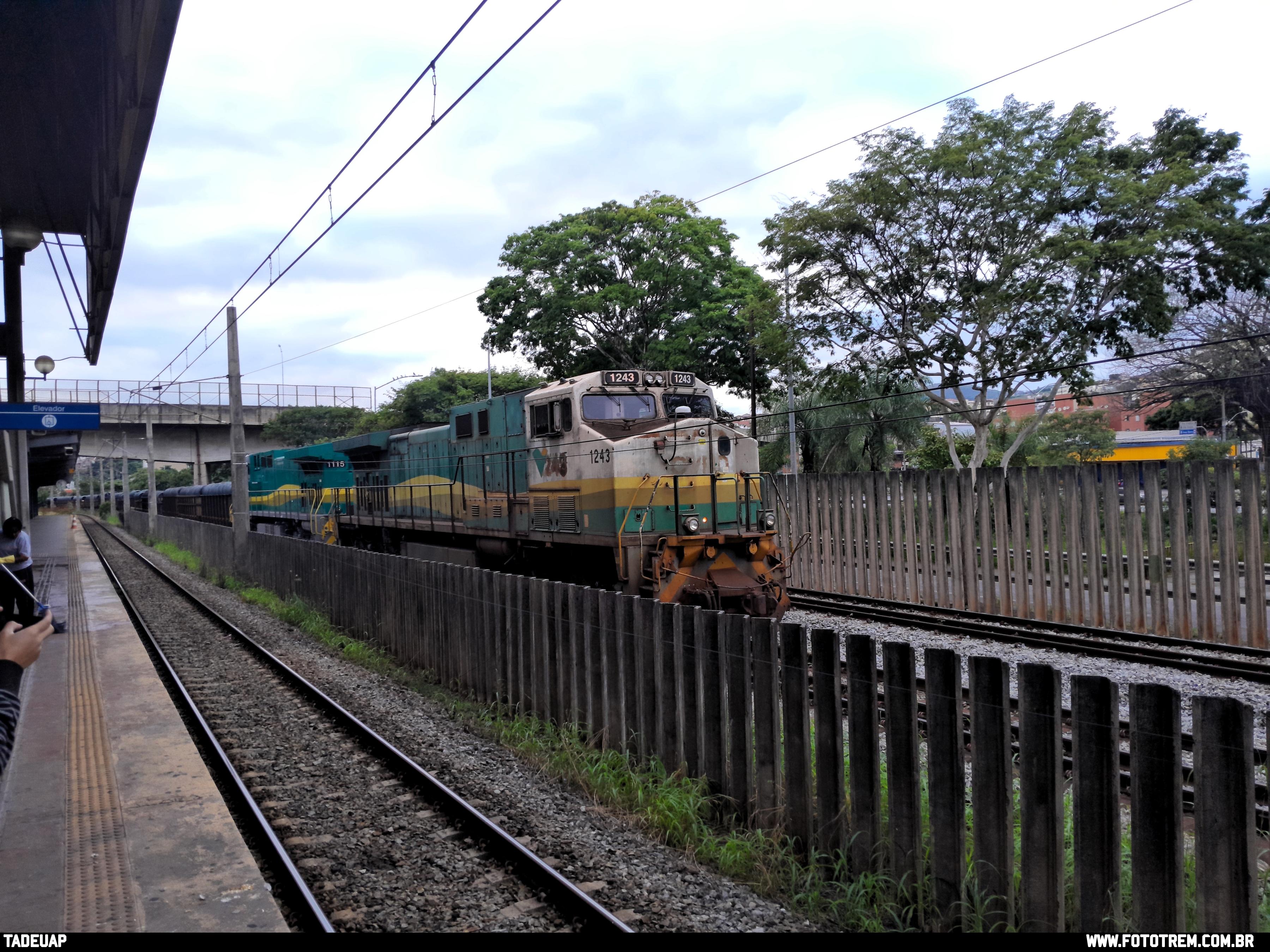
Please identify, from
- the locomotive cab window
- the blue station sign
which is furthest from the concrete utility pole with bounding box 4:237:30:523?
the locomotive cab window

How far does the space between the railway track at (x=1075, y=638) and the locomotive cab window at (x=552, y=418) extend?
4.69m

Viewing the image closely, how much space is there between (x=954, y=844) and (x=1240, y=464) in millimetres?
7973

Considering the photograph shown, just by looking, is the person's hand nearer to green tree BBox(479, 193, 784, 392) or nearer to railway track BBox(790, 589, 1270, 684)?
railway track BBox(790, 589, 1270, 684)

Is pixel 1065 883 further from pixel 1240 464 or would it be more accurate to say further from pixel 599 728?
pixel 1240 464

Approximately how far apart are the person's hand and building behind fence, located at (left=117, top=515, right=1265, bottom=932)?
344 cm

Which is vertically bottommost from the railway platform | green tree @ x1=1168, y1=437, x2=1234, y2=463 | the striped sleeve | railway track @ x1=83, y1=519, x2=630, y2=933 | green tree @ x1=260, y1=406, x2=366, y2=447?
railway track @ x1=83, y1=519, x2=630, y2=933

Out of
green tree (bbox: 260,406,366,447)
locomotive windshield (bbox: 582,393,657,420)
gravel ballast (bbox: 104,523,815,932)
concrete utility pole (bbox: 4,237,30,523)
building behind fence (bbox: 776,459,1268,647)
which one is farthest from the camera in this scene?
green tree (bbox: 260,406,366,447)

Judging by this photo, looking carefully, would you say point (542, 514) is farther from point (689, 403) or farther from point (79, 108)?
point (79, 108)

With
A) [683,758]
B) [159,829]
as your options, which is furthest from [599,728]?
[159,829]

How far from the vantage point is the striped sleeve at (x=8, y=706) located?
2.83m

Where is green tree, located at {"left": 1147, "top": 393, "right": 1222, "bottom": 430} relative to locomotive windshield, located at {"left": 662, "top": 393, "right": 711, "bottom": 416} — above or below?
above

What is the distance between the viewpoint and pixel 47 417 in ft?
47.0

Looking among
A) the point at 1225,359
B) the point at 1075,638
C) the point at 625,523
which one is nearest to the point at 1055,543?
the point at 1075,638

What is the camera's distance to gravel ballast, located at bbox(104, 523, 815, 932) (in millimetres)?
4336
